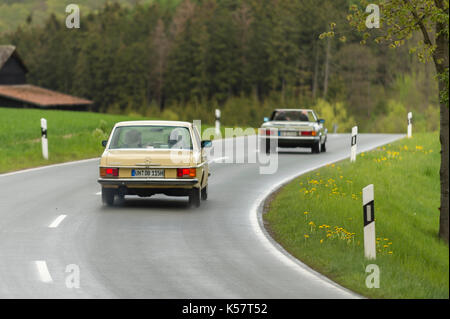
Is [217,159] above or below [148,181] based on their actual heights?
below

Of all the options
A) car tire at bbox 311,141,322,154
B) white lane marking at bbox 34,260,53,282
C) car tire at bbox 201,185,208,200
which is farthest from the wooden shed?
white lane marking at bbox 34,260,53,282

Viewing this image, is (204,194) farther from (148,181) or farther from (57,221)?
(57,221)

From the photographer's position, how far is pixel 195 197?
15273 millimetres

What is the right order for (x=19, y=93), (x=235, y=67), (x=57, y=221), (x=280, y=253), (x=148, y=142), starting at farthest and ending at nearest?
(x=235, y=67)
(x=19, y=93)
(x=148, y=142)
(x=57, y=221)
(x=280, y=253)

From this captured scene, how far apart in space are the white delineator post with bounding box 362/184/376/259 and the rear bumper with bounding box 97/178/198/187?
15.1 ft

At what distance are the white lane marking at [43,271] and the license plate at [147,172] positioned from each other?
4.55 m

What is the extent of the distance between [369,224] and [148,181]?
4.96 metres

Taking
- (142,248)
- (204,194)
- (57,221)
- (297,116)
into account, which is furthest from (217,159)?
(142,248)

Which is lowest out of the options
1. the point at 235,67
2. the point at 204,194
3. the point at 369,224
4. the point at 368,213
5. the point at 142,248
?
the point at 204,194

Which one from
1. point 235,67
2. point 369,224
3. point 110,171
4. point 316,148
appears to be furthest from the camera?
point 235,67

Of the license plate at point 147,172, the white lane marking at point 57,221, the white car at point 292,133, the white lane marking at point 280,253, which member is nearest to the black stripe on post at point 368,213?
the white lane marking at point 280,253

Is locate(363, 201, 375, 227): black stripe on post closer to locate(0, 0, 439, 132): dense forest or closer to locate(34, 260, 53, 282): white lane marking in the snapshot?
locate(34, 260, 53, 282): white lane marking

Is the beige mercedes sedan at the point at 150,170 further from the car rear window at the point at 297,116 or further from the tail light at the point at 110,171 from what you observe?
the car rear window at the point at 297,116

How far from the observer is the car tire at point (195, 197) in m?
15.2
